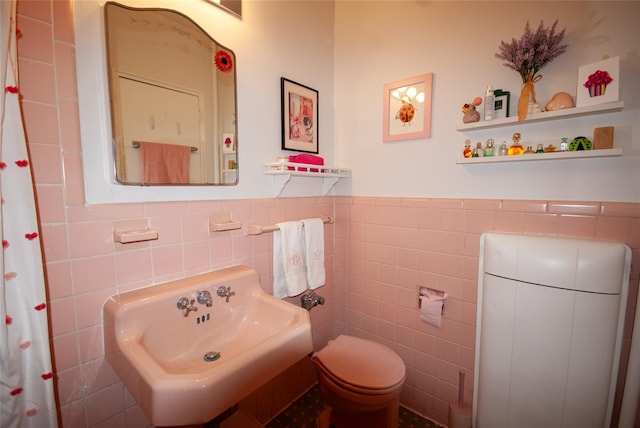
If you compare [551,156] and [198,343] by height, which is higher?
[551,156]

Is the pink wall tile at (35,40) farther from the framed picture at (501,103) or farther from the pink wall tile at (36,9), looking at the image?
the framed picture at (501,103)

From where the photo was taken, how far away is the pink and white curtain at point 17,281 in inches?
25.4

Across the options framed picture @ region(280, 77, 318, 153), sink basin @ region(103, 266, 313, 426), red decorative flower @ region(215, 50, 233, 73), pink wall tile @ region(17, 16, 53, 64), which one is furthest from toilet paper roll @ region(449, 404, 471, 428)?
pink wall tile @ region(17, 16, 53, 64)

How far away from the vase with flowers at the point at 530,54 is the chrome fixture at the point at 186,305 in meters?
1.48

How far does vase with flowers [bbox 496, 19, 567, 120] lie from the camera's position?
3.52 ft

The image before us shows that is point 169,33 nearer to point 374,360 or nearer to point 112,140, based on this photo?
point 112,140

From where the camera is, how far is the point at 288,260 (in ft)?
4.75

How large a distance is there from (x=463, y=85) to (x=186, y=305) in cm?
156

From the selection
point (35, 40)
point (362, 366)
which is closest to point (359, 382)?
point (362, 366)

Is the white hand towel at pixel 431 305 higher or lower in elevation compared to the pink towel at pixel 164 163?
lower

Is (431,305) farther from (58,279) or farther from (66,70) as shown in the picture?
(66,70)

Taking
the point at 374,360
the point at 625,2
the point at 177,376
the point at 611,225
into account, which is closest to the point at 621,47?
the point at 625,2

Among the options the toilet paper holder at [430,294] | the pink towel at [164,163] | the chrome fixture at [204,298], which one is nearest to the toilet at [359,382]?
the toilet paper holder at [430,294]

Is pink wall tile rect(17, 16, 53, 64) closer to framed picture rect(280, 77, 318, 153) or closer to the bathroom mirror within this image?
the bathroom mirror
